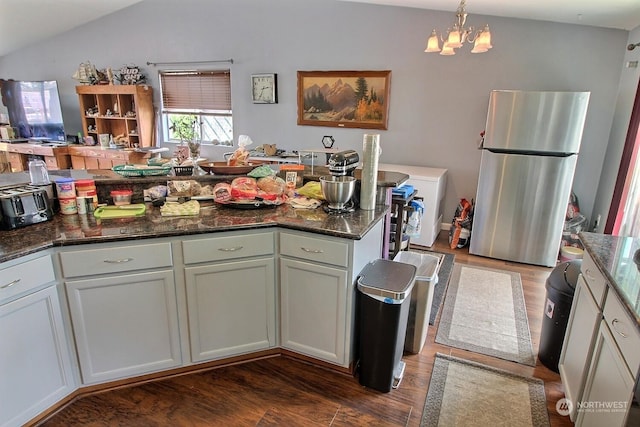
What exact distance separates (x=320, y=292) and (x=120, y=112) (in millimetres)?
5794

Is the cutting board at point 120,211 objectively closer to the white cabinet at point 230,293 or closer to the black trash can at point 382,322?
the white cabinet at point 230,293

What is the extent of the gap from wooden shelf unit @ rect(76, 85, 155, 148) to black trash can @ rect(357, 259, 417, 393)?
5376 millimetres

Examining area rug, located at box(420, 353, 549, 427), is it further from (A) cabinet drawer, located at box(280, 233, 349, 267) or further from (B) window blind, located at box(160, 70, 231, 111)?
(B) window blind, located at box(160, 70, 231, 111)

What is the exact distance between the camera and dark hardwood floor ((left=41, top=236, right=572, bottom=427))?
1.86m

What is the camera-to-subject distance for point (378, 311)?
1.95 metres

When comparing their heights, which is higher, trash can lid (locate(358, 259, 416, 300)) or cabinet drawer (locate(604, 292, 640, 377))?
cabinet drawer (locate(604, 292, 640, 377))

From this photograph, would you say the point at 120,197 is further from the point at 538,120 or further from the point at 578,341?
the point at 538,120

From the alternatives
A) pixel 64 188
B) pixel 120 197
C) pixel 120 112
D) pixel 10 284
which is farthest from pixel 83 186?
pixel 120 112

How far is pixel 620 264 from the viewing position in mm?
1603

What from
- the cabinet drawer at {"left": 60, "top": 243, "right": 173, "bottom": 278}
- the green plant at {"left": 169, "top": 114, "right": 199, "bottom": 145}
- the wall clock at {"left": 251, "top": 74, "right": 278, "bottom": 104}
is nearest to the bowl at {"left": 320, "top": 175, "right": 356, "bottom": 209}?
the cabinet drawer at {"left": 60, "top": 243, "right": 173, "bottom": 278}

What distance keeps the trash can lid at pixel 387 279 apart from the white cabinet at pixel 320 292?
6 centimetres

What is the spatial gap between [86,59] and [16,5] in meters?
1.63

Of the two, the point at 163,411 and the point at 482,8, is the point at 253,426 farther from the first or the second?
the point at 482,8

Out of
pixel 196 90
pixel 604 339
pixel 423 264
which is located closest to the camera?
pixel 604 339
